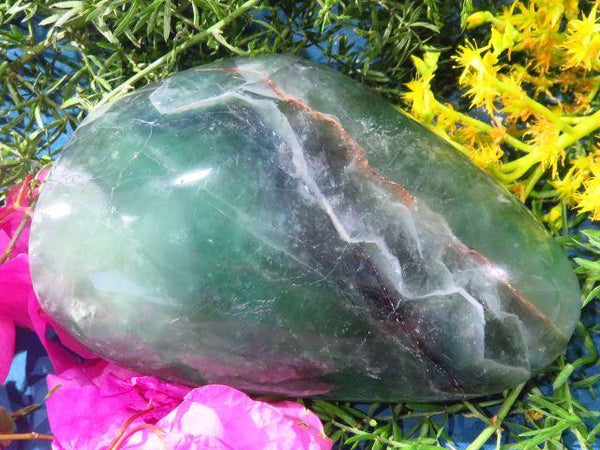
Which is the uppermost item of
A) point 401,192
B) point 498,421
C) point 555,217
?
point 401,192

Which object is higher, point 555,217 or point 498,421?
point 555,217

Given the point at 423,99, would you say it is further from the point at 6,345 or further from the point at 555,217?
the point at 6,345

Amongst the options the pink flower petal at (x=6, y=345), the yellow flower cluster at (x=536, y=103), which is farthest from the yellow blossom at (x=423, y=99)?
the pink flower petal at (x=6, y=345)

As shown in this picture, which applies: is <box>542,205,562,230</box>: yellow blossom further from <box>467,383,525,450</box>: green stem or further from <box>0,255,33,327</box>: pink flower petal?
<box>0,255,33,327</box>: pink flower petal

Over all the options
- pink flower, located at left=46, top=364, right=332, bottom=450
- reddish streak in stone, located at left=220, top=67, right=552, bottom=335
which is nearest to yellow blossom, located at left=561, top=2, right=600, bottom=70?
reddish streak in stone, located at left=220, top=67, right=552, bottom=335

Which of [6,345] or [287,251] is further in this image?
[6,345]

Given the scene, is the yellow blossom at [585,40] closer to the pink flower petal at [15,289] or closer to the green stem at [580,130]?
the green stem at [580,130]

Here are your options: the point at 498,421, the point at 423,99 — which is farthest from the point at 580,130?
the point at 498,421

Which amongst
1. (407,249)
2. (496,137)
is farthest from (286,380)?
(496,137)
